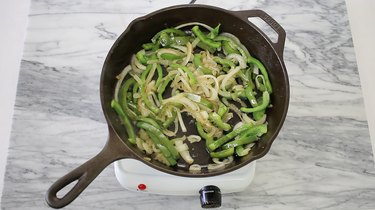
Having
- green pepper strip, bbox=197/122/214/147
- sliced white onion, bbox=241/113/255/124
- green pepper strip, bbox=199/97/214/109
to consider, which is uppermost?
green pepper strip, bbox=199/97/214/109

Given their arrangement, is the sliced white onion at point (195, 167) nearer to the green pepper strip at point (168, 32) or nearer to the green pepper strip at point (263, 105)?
the green pepper strip at point (263, 105)

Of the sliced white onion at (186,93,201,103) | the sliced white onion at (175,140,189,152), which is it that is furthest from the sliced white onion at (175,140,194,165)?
the sliced white onion at (186,93,201,103)

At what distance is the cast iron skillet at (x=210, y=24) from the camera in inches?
35.9

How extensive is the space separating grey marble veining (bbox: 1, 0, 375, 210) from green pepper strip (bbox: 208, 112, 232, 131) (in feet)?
0.67

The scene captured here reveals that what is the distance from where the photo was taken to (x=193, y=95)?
1020 mm

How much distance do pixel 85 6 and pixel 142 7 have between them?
0.53 ft

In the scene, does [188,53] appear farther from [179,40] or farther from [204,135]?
[204,135]

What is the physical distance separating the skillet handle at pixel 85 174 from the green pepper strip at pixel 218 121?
0.23 metres

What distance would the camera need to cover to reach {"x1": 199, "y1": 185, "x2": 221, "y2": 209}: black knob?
97 centimetres

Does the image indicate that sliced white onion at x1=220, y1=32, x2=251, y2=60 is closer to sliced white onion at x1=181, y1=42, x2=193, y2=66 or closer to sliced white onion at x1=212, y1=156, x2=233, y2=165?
sliced white onion at x1=181, y1=42, x2=193, y2=66

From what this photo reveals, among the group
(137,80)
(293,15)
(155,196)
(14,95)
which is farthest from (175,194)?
(293,15)

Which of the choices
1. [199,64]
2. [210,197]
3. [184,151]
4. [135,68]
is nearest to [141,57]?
[135,68]

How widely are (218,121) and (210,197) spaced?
16 cm

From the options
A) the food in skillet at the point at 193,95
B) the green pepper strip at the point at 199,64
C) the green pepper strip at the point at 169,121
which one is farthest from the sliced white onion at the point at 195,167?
the green pepper strip at the point at 199,64
